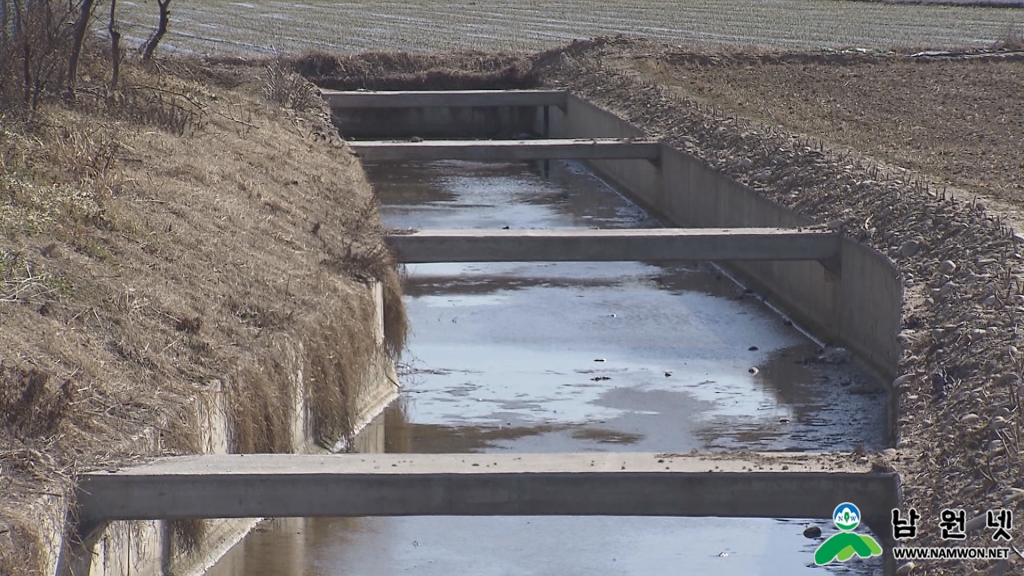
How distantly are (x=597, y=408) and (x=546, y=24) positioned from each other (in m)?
33.5

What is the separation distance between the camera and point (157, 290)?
354 inches

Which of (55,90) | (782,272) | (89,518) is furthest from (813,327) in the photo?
(89,518)

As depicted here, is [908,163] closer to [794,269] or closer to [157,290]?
[794,269]

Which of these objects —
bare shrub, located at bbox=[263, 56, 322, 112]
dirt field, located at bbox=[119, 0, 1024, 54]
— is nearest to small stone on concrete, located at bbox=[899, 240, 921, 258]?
bare shrub, located at bbox=[263, 56, 322, 112]

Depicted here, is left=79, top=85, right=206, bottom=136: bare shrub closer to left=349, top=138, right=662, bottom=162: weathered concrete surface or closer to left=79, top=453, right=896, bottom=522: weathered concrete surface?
left=349, top=138, right=662, bottom=162: weathered concrete surface

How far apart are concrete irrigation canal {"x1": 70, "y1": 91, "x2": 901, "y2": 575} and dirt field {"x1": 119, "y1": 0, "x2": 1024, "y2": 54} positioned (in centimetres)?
1624

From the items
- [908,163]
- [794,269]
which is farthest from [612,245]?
[908,163]

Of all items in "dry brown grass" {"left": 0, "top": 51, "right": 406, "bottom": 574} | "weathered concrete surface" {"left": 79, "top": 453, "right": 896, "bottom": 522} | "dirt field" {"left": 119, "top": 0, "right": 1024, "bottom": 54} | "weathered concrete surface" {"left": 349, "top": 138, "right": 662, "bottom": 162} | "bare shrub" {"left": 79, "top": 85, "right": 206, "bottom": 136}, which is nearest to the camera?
"weathered concrete surface" {"left": 79, "top": 453, "right": 896, "bottom": 522}

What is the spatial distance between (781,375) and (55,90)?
604 cm

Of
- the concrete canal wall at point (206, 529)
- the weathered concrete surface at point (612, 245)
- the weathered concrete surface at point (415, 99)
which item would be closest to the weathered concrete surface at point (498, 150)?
the weathered concrete surface at point (612, 245)

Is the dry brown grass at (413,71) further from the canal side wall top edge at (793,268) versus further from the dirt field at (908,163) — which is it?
the canal side wall top edge at (793,268)

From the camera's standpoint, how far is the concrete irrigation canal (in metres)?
6.73

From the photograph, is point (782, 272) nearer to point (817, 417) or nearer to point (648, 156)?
point (817, 417)

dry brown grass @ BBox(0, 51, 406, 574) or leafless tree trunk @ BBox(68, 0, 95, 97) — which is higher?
leafless tree trunk @ BBox(68, 0, 95, 97)
